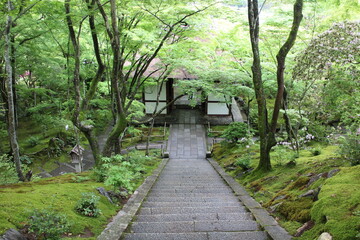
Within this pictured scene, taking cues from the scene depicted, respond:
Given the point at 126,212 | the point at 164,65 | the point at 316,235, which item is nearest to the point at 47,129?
the point at 164,65

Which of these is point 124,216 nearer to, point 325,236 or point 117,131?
point 325,236

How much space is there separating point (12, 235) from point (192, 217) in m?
2.61

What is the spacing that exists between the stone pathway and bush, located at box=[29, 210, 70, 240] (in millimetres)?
928

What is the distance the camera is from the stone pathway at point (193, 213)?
377 centimetres

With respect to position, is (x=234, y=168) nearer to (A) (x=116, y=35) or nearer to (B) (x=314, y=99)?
(B) (x=314, y=99)

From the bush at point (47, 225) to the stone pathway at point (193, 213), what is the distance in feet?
3.04

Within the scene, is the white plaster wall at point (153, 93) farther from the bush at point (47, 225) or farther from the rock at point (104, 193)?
the bush at point (47, 225)

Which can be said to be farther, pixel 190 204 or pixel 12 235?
pixel 190 204

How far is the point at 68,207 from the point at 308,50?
19.8ft

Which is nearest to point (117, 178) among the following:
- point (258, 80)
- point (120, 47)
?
point (258, 80)

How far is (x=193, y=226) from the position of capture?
4.07 meters

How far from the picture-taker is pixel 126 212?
4832mm

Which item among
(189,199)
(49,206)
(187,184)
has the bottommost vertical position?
(187,184)

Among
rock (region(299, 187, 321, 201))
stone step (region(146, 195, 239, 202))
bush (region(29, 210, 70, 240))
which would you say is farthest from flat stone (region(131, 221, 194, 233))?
rock (region(299, 187, 321, 201))
